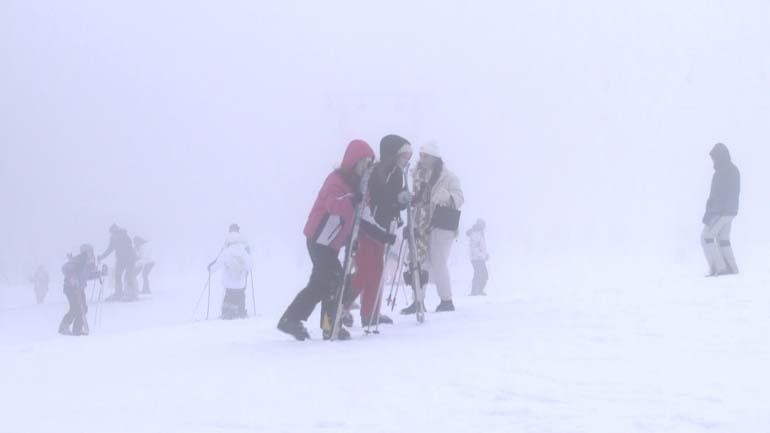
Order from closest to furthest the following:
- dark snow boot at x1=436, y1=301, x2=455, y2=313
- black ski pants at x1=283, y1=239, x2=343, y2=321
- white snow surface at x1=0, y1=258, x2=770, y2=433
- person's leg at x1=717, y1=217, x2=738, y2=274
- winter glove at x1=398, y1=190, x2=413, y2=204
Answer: white snow surface at x1=0, y1=258, x2=770, y2=433
black ski pants at x1=283, y1=239, x2=343, y2=321
winter glove at x1=398, y1=190, x2=413, y2=204
dark snow boot at x1=436, y1=301, x2=455, y2=313
person's leg at x1=717, y1=217, x2=738, y2=274

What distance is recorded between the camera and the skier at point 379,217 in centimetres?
753

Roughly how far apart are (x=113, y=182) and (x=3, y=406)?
129 meters

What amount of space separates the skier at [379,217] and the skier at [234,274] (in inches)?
303

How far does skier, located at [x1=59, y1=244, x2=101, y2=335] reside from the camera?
14211 millimetres

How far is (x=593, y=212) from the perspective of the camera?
52969 mm

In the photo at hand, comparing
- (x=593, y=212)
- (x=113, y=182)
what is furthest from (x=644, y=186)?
(x=113, y=182)

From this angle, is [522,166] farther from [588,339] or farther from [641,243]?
[588,339]

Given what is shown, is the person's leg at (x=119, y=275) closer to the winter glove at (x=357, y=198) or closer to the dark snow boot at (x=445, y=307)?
the dark snow boot at (x=445, y=307)

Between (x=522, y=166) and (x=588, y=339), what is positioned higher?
(x=522, y=166)

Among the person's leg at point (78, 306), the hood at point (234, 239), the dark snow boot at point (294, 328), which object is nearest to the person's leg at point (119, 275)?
the hood at point (234, 239)

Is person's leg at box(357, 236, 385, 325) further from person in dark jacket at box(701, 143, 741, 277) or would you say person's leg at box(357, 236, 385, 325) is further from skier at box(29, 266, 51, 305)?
skier at box(29, 266, 51, 305)

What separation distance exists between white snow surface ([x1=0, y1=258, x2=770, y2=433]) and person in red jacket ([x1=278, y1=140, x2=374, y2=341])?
253mm

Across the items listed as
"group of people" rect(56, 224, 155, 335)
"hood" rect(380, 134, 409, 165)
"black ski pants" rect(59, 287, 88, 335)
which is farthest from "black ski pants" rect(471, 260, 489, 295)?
"hood" rect(380, 134, 409, 165)

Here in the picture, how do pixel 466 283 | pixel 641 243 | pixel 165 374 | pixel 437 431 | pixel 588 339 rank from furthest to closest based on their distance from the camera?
pixel 641 243
pixel 466 283
pixel 588 339
pixel 165 374
pixel 437 431
